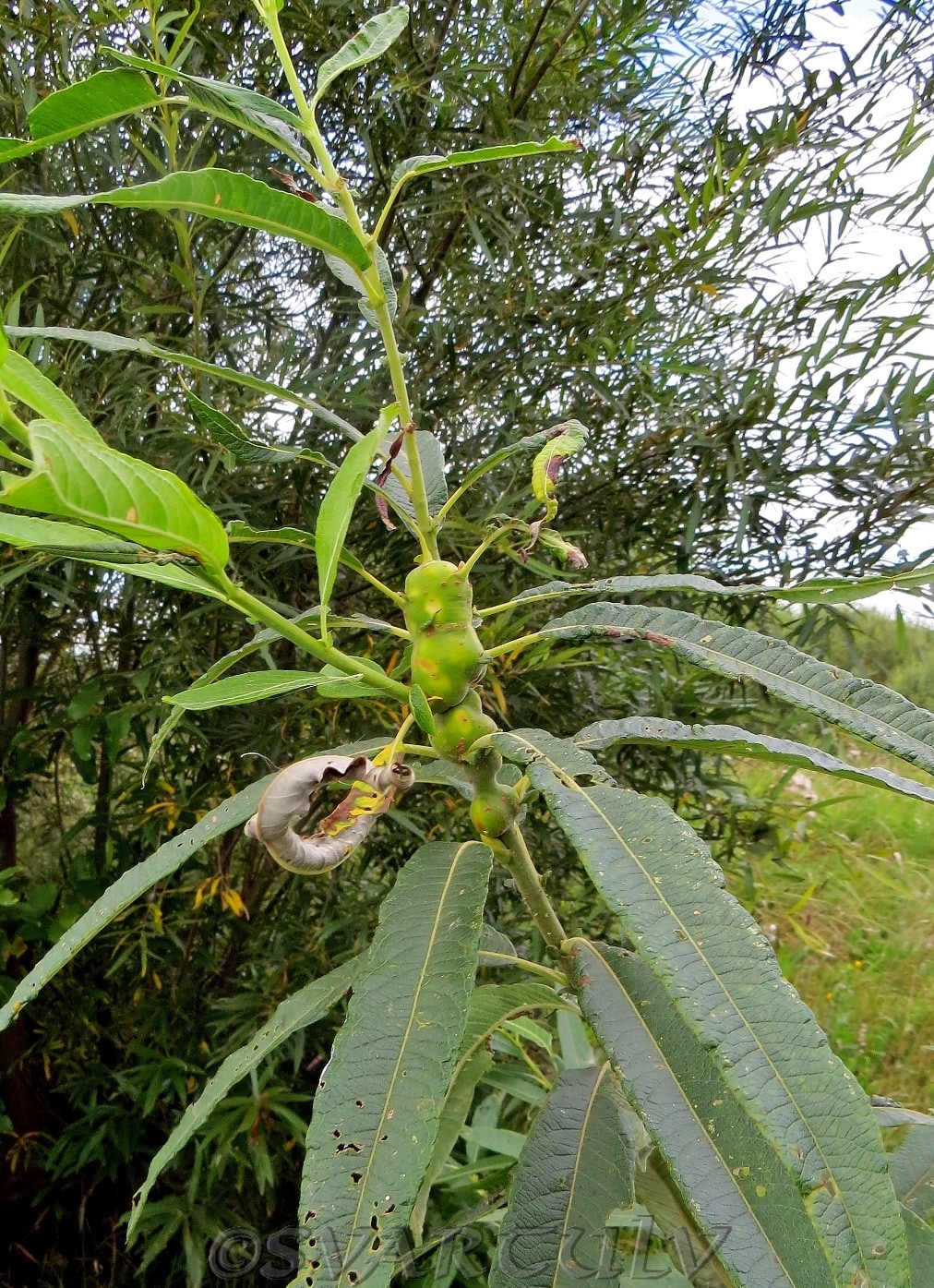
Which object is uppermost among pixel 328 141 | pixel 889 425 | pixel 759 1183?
pixel 328 141

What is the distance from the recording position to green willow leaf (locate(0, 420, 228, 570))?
268 millimetres

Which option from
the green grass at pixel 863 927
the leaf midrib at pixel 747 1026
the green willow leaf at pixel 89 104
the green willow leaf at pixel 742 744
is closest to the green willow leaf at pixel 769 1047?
the leaf midrib at pixel 747 1026

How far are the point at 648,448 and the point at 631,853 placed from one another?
0.78m

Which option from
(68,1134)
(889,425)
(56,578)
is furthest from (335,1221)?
(68,1134)

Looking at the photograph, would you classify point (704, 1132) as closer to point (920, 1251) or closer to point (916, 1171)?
point (920, 1251)

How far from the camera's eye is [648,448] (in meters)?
1.05

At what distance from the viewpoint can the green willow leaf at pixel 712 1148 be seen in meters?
0.37

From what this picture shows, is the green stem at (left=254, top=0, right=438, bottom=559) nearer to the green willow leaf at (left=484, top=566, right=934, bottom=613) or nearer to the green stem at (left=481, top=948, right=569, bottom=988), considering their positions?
the green willow leaf at (left=484, top=566, right=934, bottom=613)

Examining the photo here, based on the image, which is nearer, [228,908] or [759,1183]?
[759,1183]

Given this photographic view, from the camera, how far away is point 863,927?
190 centimetres

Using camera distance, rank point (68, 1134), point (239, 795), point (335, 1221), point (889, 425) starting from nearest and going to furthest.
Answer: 1. point (335, 1221)
2. point (239, 795)
3. point (889, 425)
4. point (68, 1134)

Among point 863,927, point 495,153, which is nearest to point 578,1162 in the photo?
point 495,153

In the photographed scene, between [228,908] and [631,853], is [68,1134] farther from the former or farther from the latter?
[631,853]

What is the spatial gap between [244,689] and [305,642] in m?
0.06
